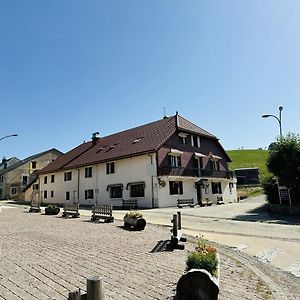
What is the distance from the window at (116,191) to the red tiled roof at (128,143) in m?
3.31

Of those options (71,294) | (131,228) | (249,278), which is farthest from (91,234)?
(71,294)

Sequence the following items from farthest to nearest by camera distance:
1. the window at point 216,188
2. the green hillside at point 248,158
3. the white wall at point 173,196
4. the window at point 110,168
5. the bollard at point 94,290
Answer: the green hillside at point 248,158
the window at point 216,188
the window at point 110,168
the white wall at point 173,196
the bollard at point 94,290

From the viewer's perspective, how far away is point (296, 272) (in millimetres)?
8203

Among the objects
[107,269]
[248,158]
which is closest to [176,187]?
[107,269]

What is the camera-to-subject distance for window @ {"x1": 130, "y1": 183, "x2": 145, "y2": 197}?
108 ft

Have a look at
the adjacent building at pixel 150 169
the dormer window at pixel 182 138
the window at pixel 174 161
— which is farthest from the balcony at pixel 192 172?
the dormer window at pixel 182 138

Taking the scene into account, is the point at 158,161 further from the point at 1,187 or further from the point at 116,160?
the point at 1,187

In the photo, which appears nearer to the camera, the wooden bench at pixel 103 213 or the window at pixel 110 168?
the wooden bench at pixel 103 213

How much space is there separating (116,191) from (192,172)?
9.05 meters

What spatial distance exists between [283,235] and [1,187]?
66.4 m

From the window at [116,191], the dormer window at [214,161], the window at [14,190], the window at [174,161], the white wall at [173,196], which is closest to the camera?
the white wall at [173,196]

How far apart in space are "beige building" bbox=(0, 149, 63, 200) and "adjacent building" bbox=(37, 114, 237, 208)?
2263cm

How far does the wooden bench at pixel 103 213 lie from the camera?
59.8 ft

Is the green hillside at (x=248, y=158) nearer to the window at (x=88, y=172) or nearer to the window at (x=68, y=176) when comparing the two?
the window at (x=68, y=176)
